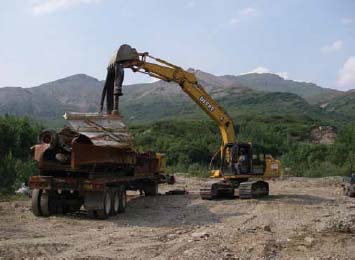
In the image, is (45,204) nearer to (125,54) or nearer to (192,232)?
(192,232)

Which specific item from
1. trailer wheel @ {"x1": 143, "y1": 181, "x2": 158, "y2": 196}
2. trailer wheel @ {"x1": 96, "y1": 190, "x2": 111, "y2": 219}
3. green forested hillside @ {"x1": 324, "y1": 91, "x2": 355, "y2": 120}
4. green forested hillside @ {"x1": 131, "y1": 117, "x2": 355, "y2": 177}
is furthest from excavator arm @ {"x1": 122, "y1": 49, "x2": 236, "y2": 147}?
green forested hillside @ {"x1": 324, "y1": 91, "x2": 355, "y2": 120}

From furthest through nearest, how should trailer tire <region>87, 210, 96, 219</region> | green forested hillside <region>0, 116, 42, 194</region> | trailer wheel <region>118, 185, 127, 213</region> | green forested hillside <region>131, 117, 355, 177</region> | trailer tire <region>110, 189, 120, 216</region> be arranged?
green forested hillside <region>131, 117, 355, 177</region>, green forested hillside <region>0, 116, 42, 194</region>, trailer wheel <region>118, 185, 127, 213</region>, trailer tire <region>110, 189, 120, 216</region>, trailer tire <region>87, 210, 96, 219</region>

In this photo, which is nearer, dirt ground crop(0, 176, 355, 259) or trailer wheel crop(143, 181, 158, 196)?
dirt ground crop(0, 176, 355, 259)

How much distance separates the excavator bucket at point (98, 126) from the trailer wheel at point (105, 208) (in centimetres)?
144

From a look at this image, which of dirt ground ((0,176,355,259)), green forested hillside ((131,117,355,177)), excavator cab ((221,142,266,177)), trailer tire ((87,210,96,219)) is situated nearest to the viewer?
dirt ground ((0,176,355,259))

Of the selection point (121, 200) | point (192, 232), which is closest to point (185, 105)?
point (121, 200)

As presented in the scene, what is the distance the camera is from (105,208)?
625 inches

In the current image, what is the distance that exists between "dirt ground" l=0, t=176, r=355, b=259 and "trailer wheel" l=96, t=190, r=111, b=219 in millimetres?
281

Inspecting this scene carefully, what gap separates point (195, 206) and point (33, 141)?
17.3m

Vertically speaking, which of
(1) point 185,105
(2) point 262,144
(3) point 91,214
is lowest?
(3) point 91,214

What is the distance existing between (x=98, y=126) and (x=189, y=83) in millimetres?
7296

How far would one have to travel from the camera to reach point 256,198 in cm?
2119

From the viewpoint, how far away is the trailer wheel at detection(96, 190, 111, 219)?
15711 millimetres

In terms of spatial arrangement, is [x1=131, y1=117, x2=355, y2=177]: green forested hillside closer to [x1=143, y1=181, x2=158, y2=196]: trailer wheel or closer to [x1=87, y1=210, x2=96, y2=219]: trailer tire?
[x1=143, y1=181, x2=158, y2=196]: trailer wheel
